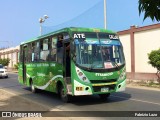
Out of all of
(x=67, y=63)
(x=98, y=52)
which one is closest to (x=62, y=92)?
(x=67, y=63)

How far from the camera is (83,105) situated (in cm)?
1232

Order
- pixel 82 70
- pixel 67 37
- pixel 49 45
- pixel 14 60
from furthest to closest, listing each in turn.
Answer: pixel 14 60
pixel 49 45
pixel 67 37
pixel 82 70

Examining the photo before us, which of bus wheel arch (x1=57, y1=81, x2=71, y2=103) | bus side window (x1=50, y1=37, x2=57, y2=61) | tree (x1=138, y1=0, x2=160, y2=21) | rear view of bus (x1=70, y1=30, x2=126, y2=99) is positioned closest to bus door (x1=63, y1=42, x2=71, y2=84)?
bus wheel arch (x1=57, y1=81, x2=71, y2=103)

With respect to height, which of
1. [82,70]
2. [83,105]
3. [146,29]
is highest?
[146,29]

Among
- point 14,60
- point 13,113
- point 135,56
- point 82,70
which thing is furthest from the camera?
point 14,60

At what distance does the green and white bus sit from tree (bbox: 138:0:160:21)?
9.44 metres

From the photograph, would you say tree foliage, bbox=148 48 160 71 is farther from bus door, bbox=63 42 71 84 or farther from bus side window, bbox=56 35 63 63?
bus door, bbox=63 42 71 84

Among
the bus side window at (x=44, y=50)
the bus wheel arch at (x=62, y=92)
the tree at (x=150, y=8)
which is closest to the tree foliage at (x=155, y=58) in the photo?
the bus side window at (x=44, y=50)

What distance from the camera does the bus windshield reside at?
12.0 meters

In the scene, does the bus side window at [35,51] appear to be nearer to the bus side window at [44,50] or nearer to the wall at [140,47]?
the bus side window at [44,50]

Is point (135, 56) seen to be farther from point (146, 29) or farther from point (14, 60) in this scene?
point (14, 60)

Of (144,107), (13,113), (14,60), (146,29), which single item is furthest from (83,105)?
(14,60)

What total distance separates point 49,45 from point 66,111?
16.1 ft

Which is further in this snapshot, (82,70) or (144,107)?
(82,70)
